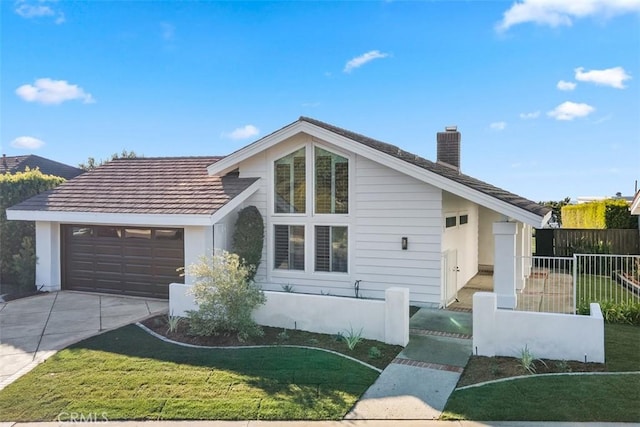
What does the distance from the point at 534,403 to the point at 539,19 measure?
33.3ft

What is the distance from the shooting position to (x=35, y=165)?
29484 mm

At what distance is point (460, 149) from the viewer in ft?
60.1

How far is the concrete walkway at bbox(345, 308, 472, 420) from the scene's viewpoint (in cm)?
596

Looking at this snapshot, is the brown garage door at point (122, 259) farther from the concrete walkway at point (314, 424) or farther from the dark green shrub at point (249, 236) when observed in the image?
the concrete walkway at point (314, 424)

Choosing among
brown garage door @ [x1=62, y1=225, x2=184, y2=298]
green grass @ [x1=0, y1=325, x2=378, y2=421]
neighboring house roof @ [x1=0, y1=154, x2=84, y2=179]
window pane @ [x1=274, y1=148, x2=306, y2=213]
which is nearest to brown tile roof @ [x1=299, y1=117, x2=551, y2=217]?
window pane @ [x1=274, y1=148, x2=306, y2=213]

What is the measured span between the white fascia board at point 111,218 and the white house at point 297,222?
0.03m

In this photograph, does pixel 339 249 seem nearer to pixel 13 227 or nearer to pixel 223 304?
pixel 223 304

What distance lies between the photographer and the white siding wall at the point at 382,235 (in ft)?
38.0

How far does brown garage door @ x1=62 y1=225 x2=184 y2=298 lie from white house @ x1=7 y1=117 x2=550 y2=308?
0.03 m

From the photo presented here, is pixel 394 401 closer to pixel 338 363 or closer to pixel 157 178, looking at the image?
pixel 338 363

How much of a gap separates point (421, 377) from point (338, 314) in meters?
2.52

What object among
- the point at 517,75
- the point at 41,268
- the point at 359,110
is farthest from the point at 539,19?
the point at 41,268

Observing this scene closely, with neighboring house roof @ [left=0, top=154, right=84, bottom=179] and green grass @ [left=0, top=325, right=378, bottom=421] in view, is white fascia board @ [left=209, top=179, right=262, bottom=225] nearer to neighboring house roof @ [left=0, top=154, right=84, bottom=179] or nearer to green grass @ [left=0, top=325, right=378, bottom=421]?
A: green grass @ [left=0, top=325, right=378, bottom=421]
